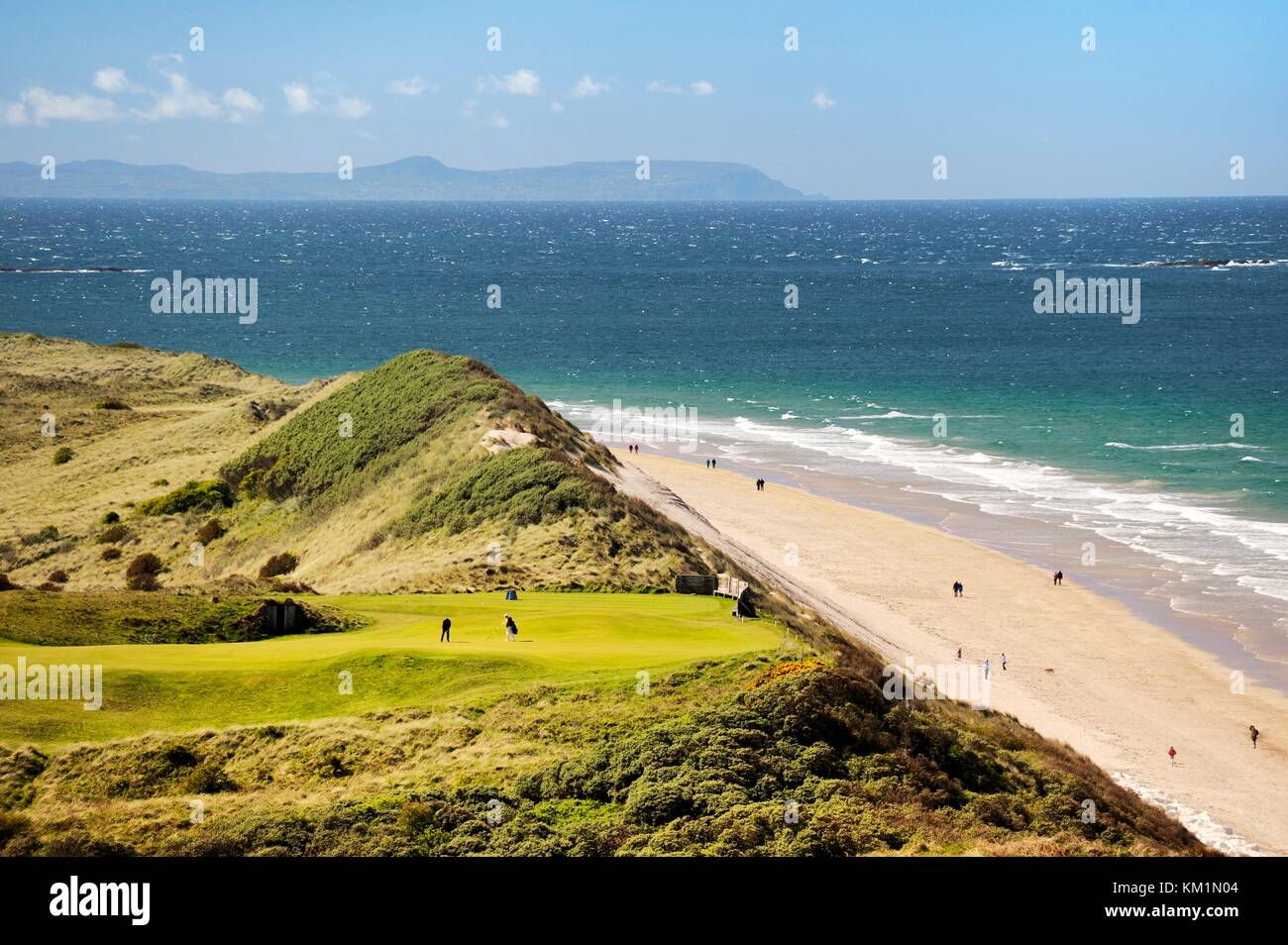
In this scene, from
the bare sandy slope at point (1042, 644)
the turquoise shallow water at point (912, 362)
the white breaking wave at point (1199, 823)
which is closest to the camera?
the white breaking wave at point (1199, 823)

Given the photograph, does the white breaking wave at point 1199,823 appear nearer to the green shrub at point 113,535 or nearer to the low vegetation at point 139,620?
the low vegetation at point 139,620

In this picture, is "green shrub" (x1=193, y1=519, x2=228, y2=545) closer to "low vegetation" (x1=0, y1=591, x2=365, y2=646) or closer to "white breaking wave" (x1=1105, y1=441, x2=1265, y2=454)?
"low vegetation" (x1=0, y1=591, x2=365, y2=646)

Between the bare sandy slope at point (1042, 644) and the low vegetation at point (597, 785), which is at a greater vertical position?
the low vegetation at point (597, 785)

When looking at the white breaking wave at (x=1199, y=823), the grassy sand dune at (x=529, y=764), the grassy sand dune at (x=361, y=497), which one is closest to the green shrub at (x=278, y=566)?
the grassy sand dune at (x=361, y=497)

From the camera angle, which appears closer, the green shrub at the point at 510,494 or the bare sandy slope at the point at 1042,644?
the bare sandy slope at the point at 1042,644

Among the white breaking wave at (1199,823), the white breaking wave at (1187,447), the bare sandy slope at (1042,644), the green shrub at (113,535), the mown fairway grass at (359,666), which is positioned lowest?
the white breaking wave at (1199,823)

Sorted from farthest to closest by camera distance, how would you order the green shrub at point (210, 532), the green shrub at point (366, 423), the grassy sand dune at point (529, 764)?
the green shrub at point (366, 423) → the green shrub at point (210, 532) → the grassy sand dune at point (529, 764)
